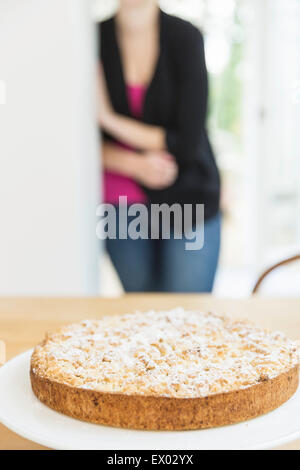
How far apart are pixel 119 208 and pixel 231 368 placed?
1.78 metres

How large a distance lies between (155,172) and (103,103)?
0.40m

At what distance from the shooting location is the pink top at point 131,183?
2.28m

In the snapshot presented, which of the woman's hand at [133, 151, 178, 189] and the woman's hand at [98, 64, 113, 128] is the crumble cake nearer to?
the woman's hand at [133, 151, 178, 189]

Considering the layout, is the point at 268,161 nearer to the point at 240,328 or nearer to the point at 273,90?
the point at 273,90

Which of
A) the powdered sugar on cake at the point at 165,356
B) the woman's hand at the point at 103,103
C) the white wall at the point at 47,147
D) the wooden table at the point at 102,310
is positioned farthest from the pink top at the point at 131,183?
the powdered sugar on cake at the point at 165,356

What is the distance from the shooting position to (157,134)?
2318 mm

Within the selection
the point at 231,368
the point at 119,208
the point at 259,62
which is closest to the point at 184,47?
the point at 119,208

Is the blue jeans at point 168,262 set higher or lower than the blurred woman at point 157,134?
lower

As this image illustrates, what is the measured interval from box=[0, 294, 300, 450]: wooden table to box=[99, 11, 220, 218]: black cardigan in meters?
1.06

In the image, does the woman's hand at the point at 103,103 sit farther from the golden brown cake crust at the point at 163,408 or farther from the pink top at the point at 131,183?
the golden brown cake crust at the point at 163,408

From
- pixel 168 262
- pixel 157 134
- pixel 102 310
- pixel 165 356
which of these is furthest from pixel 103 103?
pixel 165 356

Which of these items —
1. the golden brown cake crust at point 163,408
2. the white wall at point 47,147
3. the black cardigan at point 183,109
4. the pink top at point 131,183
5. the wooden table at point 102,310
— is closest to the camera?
the golden brown cake crust at point 163,408

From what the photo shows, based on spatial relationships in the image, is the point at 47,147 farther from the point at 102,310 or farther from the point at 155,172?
the point at 102,310

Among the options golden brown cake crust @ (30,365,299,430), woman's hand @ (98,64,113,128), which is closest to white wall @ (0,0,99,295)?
woman's hand @ (98,64,113,128)
